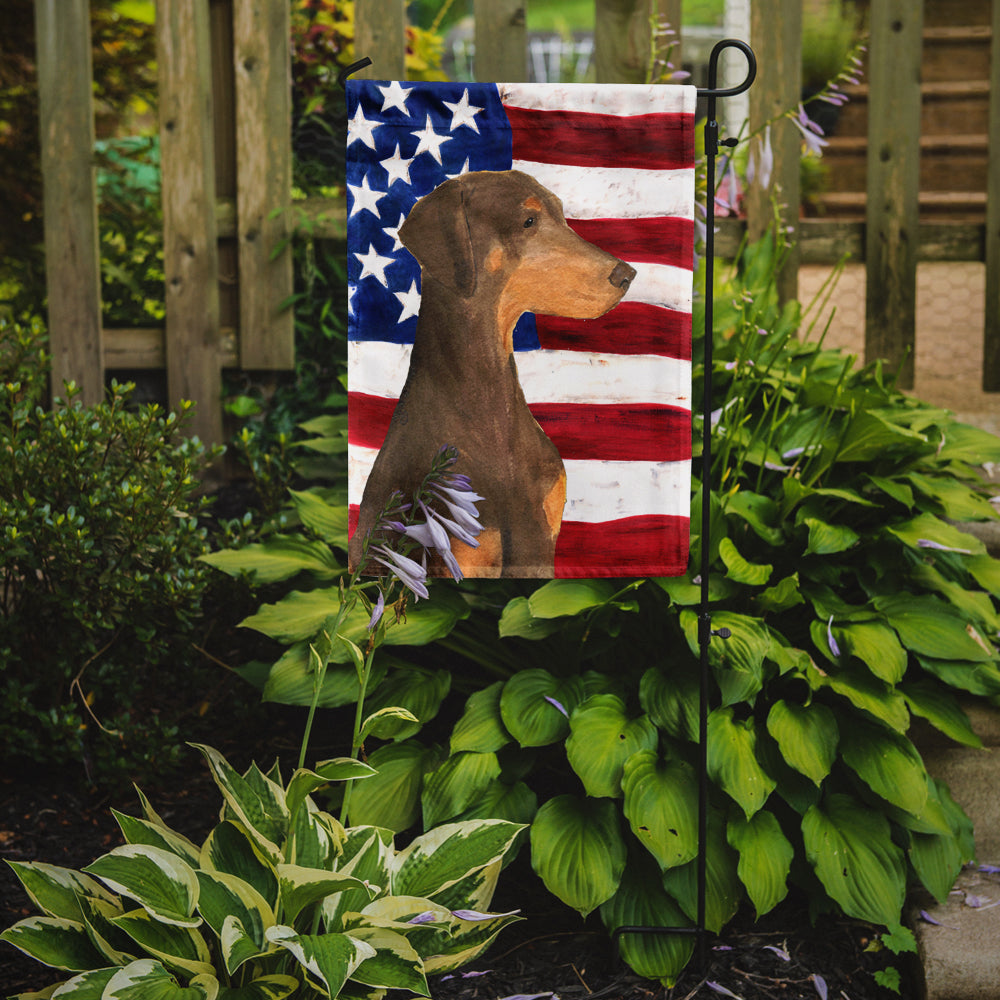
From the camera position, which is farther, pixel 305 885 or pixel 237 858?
pixel 237 858

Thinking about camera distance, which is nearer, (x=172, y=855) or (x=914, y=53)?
(x=172, y=855)

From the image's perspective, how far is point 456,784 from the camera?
2.12 metres

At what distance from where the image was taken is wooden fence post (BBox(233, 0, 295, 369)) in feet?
11.5

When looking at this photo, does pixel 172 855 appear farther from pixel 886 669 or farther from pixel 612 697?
pixel 886 669

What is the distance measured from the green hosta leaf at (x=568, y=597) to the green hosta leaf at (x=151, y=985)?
37.2 inches

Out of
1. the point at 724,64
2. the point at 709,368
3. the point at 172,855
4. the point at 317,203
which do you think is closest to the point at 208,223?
the point at 317,203

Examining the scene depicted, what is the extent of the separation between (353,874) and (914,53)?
3.32m

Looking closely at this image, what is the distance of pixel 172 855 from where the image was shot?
1672 millimetres

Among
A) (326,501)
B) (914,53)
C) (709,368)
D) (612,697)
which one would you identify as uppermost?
(914,53)

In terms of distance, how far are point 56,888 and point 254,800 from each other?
1.15 ft

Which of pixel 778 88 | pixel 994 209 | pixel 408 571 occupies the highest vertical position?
pixel 778 88

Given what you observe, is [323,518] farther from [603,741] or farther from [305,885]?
[305,885]

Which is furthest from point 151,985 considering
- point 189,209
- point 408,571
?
point 189,209

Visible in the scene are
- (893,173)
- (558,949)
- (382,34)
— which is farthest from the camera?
(893,173)
